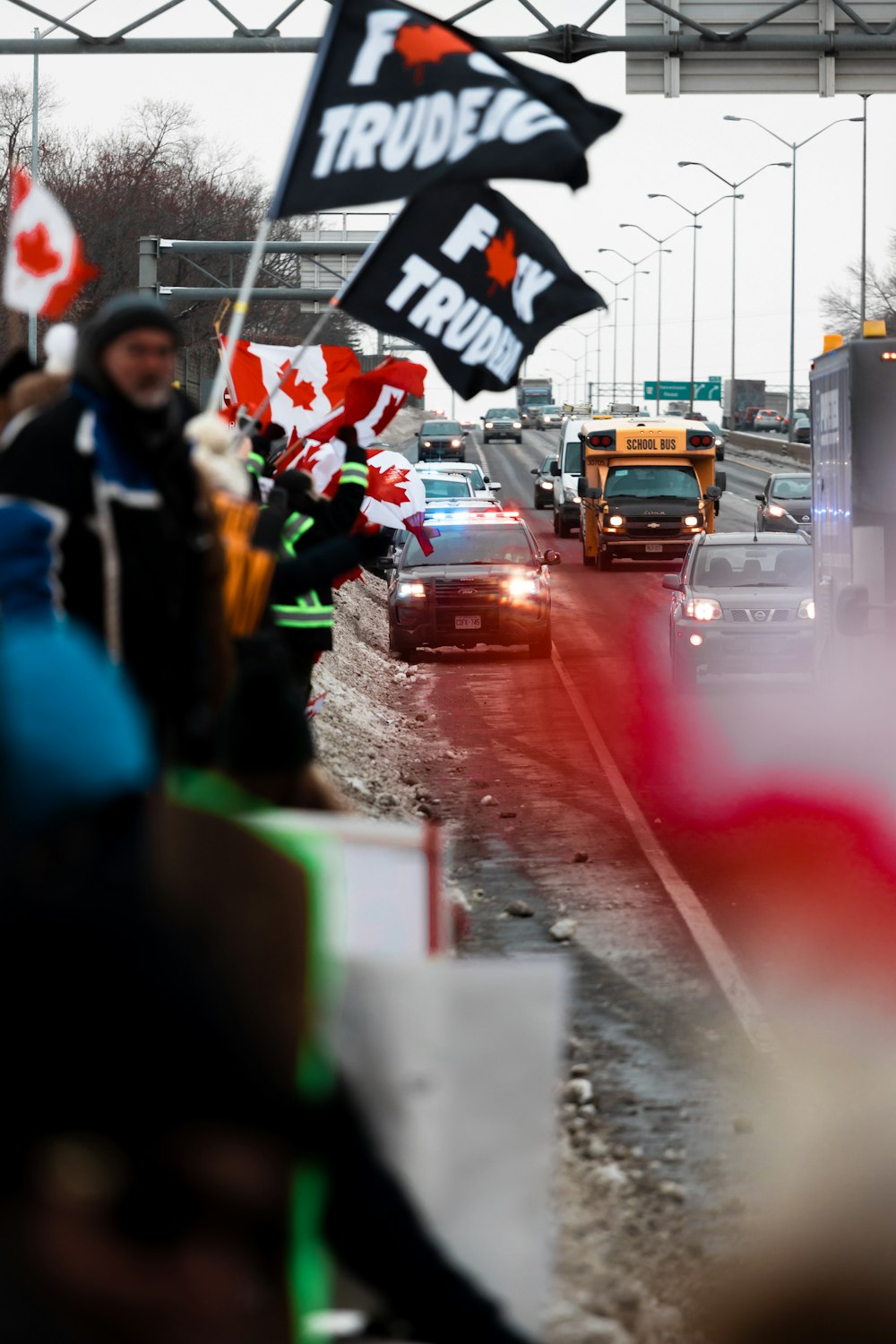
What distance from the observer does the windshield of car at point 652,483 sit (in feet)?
130

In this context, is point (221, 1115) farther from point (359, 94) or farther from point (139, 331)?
point (359, 94)

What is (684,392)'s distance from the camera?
13262 centimetres

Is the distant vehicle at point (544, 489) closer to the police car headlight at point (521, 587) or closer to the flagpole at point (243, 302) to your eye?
the police car headlight at point (521, 587)

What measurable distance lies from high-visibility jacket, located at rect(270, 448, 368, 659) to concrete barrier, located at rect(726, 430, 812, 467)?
7070 centimetres

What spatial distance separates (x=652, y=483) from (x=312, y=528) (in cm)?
3049

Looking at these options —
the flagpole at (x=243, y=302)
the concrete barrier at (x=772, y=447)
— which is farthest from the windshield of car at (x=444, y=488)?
the concrete barrier at (x=772, y=447)

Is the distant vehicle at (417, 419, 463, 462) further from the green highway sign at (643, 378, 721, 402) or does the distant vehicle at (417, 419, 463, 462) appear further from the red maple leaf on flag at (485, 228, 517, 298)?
the red maple leaf on flag at (485, 228, 517, 298)

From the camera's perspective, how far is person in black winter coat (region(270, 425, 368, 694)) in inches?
379

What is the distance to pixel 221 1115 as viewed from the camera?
7.41 ft

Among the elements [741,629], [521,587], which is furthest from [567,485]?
[741,629]

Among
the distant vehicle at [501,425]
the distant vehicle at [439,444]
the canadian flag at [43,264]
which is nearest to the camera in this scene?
the canadian flag at [43,264]

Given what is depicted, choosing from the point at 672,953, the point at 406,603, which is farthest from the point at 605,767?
the point at 406,603

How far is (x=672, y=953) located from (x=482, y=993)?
22.2 ft

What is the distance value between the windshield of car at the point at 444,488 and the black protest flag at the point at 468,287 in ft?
101
